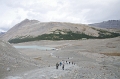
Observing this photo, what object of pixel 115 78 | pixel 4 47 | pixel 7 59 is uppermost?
pixel 4 47

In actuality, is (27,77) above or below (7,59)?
below

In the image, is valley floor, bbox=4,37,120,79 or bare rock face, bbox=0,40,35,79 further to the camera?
bare rock face, bbox=0,40,35,79

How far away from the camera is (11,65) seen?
39.8 metres

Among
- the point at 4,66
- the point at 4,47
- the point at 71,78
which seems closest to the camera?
the point at 71,78

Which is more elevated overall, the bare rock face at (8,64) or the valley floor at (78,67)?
the bare rock face at (8,64)

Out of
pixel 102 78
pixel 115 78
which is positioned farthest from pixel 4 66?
pixel 115 78

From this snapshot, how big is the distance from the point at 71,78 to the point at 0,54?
71.8ft

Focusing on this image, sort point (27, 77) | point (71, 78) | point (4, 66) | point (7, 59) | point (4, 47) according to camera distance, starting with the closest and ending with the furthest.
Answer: point (71, 78) < point (27, 77) < point (4, 66) < point (7, 59) < point (4, 47)

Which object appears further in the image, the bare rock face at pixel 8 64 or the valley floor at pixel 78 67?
the bare rock face at pixel 8 64

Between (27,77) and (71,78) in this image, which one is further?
(27,77)

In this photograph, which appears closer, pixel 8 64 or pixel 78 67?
pixel 8 64

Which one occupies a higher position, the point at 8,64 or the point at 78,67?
the point at 8,64

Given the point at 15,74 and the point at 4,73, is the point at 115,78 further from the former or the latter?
the point at 4,73

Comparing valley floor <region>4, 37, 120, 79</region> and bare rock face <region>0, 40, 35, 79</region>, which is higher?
bare rock face <region>0, 40, 35, 79</region>
